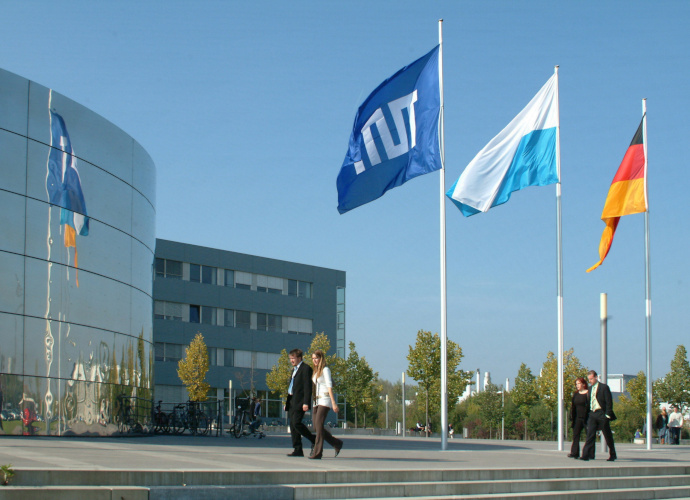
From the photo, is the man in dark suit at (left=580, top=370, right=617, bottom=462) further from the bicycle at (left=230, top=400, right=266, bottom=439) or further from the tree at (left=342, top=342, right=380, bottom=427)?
the tree at (left=342, top=342, right=380, bottom=427)

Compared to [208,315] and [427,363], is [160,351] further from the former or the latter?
[427,363]

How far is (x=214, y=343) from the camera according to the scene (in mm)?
64375

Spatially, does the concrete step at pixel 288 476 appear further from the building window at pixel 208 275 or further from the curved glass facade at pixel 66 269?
the building window at pixel 208 275

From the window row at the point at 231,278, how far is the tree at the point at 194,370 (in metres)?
7.39

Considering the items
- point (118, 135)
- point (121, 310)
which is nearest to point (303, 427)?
point (121, 310)

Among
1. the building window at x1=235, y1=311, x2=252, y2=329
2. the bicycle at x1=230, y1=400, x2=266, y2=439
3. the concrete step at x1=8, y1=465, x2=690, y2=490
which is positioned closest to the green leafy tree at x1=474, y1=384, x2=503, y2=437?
the building window at x1=235, y1=311, x2=252, y2=329

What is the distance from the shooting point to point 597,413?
15.5 metres

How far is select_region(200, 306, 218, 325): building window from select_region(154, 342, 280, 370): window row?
84.1 inches

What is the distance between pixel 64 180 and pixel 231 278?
45.8m

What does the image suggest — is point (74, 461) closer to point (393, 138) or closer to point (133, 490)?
point (133, 490)

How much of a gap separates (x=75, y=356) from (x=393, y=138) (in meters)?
9.70

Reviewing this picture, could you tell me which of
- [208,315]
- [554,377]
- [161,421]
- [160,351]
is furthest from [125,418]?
[208,315]

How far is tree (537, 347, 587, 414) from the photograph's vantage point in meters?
50.2

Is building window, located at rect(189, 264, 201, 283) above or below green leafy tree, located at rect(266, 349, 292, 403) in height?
above
